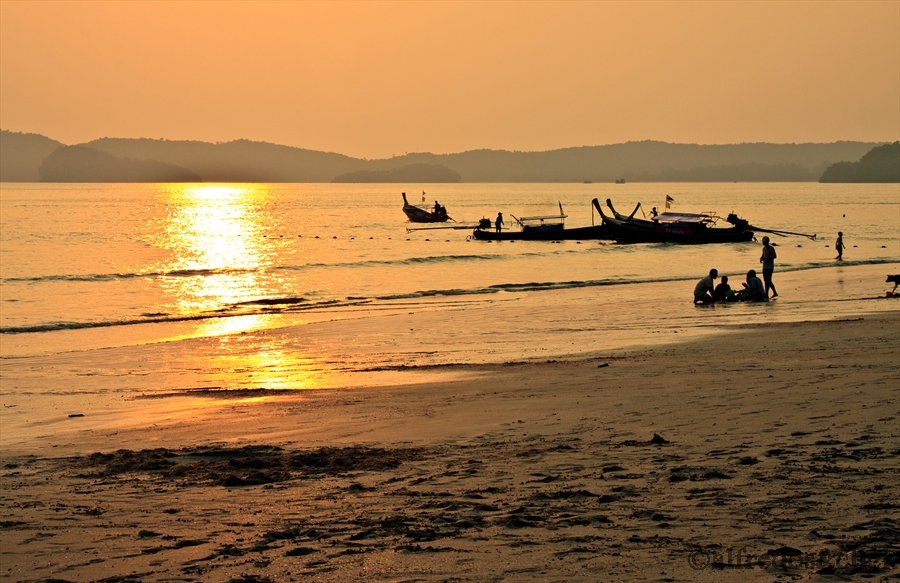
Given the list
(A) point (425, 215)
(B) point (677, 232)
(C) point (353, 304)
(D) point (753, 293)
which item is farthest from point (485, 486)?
(A) point (425, 215)

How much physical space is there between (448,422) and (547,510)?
3955mm

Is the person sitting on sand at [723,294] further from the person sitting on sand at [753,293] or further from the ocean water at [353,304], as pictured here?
the ocean water at [353,304]

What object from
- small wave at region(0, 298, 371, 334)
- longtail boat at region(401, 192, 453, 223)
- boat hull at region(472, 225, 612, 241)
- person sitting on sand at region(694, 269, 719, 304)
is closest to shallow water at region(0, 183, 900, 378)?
small wave at region(0, 298, 371, 334)

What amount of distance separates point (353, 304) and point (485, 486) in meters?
24.7

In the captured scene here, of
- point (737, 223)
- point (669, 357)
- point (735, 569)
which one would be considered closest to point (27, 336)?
point (669, 357)

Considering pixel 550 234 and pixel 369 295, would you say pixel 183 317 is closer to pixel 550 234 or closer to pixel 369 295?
pixel 369 295

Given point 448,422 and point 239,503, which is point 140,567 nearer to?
point 239,503

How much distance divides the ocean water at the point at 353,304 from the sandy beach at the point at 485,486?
412 centimetres

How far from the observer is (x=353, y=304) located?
106 feet

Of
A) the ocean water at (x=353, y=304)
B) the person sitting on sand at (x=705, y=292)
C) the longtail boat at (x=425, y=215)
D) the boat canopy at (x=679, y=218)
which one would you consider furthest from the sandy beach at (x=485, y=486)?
the longtail boat at (x=425, y=215)

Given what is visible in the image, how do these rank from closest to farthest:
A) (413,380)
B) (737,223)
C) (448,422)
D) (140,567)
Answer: (140,567) < (448,422) < (413,380) < (737,223)

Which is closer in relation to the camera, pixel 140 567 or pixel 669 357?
pixel 140 567

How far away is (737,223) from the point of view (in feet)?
199

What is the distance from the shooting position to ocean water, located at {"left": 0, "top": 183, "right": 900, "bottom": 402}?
17.7 meters
